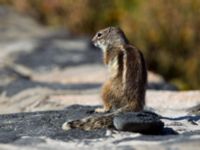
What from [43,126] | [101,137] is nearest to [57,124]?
[43,126]

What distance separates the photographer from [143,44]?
18375 mm

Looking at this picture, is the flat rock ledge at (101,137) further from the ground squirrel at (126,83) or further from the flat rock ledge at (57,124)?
the ground squirrel at (126,83)

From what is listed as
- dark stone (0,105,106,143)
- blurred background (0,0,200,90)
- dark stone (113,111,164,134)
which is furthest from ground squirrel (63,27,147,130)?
blurred background (0,0,200,90)

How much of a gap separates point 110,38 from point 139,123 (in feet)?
6.97

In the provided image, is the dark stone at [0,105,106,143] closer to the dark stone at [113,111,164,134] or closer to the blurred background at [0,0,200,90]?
the dark stone at [113,111,164,134]

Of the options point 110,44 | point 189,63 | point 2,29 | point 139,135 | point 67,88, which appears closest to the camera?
→ point 139,135

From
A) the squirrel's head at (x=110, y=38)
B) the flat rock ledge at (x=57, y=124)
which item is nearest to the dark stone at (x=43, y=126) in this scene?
the flat rock ledge at (x=57, y=124)

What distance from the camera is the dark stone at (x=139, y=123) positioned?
7.61m

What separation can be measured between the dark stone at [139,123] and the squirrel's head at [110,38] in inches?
64.5

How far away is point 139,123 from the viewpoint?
7.60m

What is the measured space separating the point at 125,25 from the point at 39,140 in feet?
38.9

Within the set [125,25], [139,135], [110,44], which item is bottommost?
[139,135]

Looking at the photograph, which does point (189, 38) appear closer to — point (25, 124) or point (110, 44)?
point (110, 44)

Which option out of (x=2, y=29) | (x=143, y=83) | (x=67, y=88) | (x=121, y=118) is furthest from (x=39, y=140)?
(x=2, y=29)
